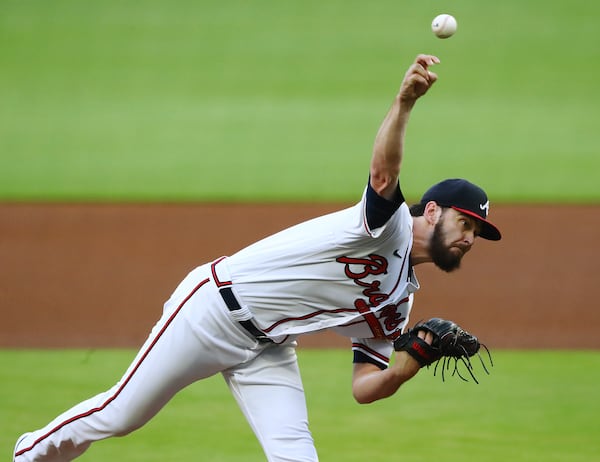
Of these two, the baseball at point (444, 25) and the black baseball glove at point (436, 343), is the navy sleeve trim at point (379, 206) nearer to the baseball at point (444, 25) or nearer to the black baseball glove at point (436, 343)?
the black baseball glove at point (436, 343)

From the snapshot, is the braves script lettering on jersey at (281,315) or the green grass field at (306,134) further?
the green grass field at (306,134)

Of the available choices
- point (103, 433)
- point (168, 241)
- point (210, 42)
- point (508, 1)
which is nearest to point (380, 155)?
point (103, 433)

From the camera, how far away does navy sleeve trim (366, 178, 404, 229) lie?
3580mm

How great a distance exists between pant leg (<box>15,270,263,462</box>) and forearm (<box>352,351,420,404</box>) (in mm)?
490

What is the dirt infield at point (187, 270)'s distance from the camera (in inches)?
304

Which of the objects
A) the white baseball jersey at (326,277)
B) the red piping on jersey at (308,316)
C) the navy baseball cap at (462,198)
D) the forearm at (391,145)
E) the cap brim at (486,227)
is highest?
the forearm at (391,145)

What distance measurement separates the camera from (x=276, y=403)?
13.2 feet

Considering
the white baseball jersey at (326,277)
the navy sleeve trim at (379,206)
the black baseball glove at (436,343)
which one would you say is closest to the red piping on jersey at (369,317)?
the white baseball jersey at (326,277)

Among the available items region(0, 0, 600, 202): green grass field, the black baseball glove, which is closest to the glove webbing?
the black baseball glove

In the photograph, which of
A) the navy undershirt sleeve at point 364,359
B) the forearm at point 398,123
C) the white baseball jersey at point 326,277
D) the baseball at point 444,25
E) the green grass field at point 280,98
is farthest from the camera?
the green grass field at point 280,98

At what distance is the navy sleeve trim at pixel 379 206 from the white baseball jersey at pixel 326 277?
0.12 metres

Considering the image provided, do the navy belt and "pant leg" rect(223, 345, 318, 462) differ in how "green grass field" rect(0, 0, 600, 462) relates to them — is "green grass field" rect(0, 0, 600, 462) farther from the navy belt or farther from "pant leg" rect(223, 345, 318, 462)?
the navy belt

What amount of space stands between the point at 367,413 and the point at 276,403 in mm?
1942

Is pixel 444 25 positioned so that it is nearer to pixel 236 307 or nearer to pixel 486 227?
pixel 486 227
